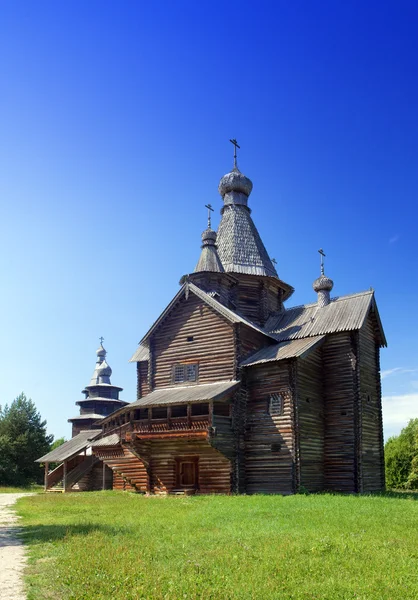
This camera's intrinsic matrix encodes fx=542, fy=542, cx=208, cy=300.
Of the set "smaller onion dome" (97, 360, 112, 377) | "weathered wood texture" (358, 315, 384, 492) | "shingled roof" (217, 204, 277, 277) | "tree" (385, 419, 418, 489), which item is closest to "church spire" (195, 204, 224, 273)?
"shingled roof" (217, 204, 277, 277)

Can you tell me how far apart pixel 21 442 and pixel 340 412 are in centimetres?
3075

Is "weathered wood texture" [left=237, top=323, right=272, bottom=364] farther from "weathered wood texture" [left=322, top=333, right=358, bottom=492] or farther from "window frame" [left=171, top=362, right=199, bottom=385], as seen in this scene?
"weathered wood texture" [left=322, top=333, right=358, bottom=492]

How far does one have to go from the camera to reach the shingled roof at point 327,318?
27.8 meters

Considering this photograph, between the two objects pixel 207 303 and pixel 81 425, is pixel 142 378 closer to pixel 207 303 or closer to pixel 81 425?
pixel 207 303

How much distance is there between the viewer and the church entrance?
26.8 metres

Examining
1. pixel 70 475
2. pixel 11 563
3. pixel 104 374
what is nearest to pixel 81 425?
pixel 104 374

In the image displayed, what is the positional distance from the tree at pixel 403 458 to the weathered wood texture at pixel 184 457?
22929 millimetres

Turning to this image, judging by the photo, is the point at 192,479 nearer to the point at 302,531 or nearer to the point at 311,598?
the point at 302,531

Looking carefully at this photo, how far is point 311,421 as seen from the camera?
2686 cm

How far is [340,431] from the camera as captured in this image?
27.5 m

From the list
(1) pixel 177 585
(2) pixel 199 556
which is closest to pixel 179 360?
(2) pixel 199 556

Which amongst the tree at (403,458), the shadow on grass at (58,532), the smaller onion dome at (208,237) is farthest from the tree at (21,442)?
the shadow on grass at (58,532)

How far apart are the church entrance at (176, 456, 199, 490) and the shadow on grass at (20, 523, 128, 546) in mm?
11879

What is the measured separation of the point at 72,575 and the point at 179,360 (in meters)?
20.1
